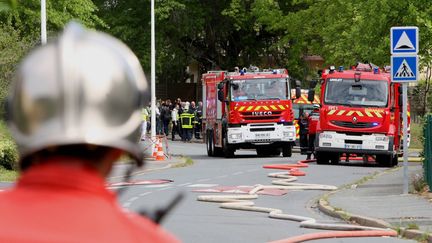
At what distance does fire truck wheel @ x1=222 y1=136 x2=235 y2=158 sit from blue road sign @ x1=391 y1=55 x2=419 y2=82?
16.9 metres

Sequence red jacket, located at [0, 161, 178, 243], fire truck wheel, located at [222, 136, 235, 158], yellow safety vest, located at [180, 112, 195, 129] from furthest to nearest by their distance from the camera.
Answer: yellow safety vest, located at [180, 112, 195, 129], fire truck wheel, located at [222, 136, 235, 158], red jacket, located at [0, 161, 178, 243]

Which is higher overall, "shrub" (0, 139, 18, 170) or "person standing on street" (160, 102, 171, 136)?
"person standing on street" (160, 102, 171, 136)

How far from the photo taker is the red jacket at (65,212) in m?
2.13

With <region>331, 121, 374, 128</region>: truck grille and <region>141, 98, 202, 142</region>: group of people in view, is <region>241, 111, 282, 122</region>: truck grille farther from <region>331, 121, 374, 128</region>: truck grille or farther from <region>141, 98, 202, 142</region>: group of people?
<region>141, 98, 202, 142</region>: group of people

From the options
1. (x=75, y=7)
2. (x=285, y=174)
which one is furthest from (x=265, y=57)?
(x=285, y=174)

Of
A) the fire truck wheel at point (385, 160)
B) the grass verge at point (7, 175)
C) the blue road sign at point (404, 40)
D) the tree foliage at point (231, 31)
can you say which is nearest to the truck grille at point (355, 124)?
the fire truck wheel at point (385, 160)

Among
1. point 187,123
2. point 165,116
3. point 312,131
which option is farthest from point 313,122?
point 165,116

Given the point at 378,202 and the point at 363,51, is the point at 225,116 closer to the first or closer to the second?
the point at 363,51

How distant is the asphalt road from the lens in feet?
47.3

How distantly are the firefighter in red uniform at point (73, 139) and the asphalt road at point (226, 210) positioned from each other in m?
0.23

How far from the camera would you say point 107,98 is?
2404 mm

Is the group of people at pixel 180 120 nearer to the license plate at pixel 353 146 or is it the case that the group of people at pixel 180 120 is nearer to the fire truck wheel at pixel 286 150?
the fire truck wheel at pixel 286 150

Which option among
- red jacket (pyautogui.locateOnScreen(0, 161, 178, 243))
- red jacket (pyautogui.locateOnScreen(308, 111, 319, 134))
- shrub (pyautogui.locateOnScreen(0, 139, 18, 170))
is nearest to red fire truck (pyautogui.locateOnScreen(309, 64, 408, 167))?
red jacket (pyautogui.locateOnScreen(308, 111, 319, 134))

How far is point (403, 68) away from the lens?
20047mm
